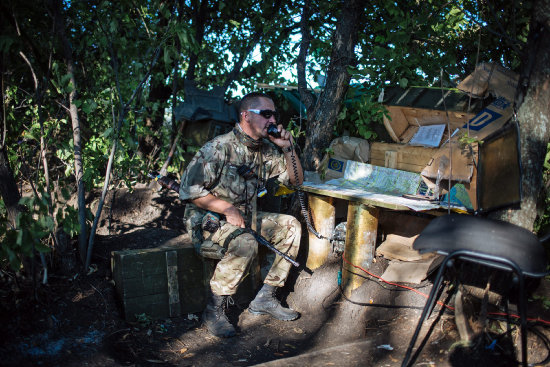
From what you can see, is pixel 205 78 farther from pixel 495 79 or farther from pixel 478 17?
pixel 495 79

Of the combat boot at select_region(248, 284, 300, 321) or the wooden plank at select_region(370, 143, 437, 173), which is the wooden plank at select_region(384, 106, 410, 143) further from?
the combat boot at select_region(248, 284, 300, 321)

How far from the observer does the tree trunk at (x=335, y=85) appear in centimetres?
475

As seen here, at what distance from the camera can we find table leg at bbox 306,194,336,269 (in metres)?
4.39

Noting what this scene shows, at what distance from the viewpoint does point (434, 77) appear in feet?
16.9

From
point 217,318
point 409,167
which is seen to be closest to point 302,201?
point 409,167

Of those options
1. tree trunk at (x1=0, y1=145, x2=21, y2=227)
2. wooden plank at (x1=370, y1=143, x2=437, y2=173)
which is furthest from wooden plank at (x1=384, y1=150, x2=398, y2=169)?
tree trunk at (x1=0, y1=145, x2=21, y2=227)

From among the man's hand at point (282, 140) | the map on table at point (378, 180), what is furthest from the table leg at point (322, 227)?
the man's hand at point (282, 140)

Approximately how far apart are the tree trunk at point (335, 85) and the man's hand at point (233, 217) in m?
1.54

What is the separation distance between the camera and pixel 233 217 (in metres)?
3.69

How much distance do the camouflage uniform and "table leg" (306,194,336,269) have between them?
0.38 meters

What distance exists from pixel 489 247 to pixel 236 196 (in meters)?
2.31

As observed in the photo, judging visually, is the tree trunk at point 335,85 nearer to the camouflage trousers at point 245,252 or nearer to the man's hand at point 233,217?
the camouflage trousers at point 245,252

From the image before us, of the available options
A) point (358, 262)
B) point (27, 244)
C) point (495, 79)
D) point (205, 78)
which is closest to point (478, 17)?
point (495, 79)

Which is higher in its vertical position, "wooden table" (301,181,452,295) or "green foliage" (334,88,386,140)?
"green foliage" (334,88,386,140)
